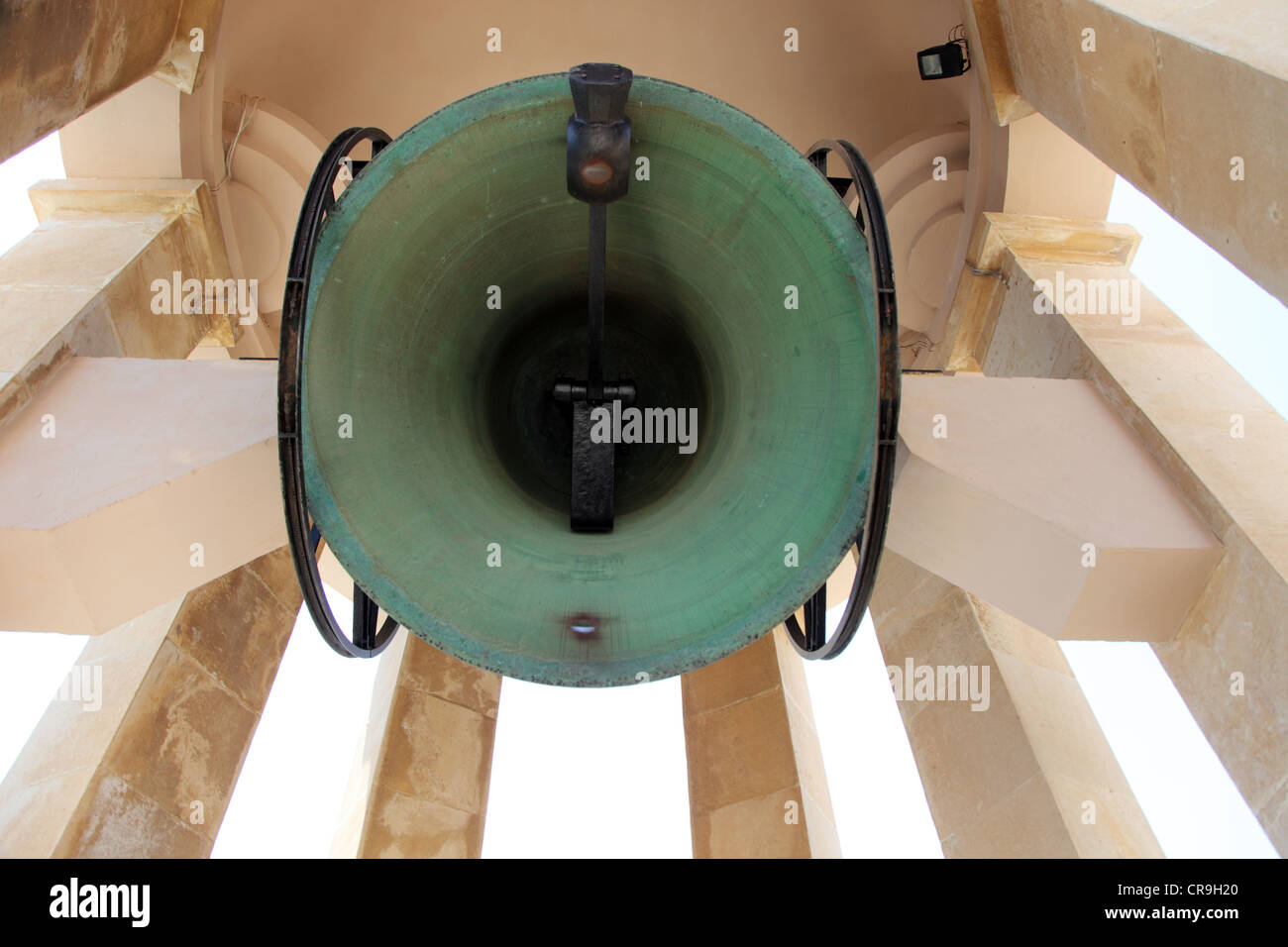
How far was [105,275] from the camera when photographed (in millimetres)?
3992

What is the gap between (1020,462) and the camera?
3.37m

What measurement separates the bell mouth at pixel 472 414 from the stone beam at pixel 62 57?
1.48 m

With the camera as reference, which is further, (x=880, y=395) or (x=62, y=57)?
(x=62, y=57)

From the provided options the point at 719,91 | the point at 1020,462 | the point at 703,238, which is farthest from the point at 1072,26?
the point at 719,91

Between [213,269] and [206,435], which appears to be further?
[213,269]

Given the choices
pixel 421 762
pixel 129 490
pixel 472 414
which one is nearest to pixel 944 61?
pixel 472 414

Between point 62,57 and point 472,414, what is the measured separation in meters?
1.88

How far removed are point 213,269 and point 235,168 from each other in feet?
3.34

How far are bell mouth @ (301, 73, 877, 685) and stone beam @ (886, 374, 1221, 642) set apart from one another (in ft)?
2.91

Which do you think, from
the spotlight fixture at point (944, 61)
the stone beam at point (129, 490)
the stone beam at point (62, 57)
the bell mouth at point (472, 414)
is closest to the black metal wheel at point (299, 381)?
the bell mouth at point (472, 414)

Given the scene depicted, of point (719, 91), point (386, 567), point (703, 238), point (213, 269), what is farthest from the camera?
point (719, 91)

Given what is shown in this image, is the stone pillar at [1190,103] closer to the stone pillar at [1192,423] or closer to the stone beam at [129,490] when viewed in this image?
the stone pillar at [1192,423]

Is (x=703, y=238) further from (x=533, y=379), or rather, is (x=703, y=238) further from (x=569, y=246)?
(x=533, y=379)

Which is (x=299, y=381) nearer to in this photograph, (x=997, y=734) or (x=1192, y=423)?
(x=1192, y=423)
